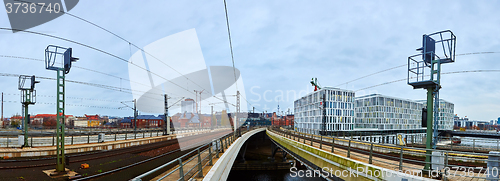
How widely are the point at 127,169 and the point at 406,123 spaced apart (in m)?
115

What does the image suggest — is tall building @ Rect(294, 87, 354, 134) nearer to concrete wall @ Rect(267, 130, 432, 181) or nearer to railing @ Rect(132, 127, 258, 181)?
concrete wall @ Rect(267, 130, 432, 181)

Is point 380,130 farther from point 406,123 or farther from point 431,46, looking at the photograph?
point 431,46

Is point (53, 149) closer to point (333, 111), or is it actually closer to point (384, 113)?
point (333, 111)

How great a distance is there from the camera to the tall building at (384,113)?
9281 cm

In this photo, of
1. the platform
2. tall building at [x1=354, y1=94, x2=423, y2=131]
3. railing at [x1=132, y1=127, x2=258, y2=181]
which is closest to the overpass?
railing at [x1=132, y1=127, x2=258, y2=181]

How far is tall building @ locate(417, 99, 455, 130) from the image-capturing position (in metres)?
115

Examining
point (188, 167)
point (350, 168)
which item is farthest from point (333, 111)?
point (188, 167)

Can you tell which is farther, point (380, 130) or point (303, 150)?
Answer: point (380, 130)

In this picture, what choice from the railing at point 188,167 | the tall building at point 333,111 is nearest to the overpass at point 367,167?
the railing at point 188,167

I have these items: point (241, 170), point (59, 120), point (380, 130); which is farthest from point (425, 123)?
point (380, 130)

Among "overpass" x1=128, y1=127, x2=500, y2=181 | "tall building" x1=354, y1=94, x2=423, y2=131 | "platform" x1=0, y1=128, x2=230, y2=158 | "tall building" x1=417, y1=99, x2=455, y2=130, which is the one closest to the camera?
"overpass" x1=128, y1=127, x2=500, y2=181

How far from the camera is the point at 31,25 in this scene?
37.1ft

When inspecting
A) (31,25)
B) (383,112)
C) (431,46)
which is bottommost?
(383,112)

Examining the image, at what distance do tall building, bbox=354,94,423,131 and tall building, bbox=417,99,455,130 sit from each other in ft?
54.3
